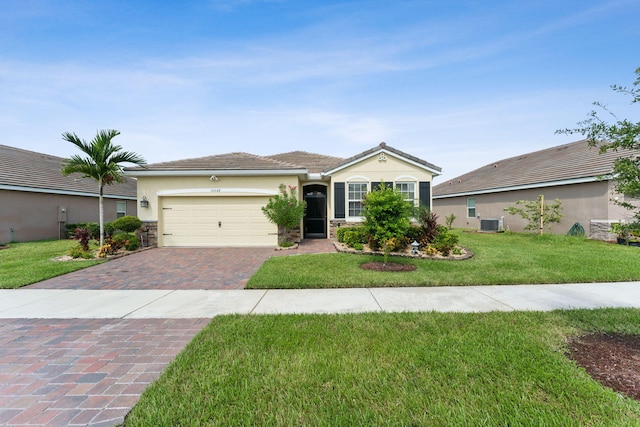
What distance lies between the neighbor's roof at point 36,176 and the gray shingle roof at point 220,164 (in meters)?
4.45

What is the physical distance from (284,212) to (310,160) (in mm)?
6799

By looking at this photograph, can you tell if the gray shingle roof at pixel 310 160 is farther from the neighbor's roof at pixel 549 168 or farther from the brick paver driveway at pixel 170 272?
the neighbor's roof at pixel 549 168

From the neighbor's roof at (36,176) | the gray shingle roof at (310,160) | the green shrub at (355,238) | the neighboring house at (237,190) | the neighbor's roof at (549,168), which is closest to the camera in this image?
the green shrub at (355,238)

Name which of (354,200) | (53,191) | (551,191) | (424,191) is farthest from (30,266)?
(551,191)

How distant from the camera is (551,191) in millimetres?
14070

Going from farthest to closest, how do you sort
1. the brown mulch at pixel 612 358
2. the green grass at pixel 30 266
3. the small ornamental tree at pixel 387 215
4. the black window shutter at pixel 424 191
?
the black window shutter at pixel 424 191 < the small ornamental tree at pixel 387 215 < the green grass at pixel 30 266 < the brown mulch at pixel 612 358

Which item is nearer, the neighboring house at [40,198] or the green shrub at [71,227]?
the neighboring house at [40,198]

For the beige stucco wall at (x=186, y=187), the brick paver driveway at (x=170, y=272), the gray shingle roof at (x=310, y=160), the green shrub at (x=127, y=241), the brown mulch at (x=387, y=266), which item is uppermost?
the gray shingle roof at (x=310, y=160)

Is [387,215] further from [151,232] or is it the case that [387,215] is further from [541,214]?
[541,214]

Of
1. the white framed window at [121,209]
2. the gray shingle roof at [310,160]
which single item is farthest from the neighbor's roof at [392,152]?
the white framed window at [121,209]

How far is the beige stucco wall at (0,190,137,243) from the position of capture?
12852mm

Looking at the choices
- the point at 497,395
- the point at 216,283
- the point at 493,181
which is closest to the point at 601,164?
the point at 493,181

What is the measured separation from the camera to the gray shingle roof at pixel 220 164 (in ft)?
37.4

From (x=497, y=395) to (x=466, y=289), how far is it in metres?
3.65
